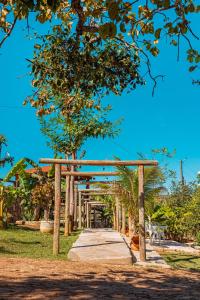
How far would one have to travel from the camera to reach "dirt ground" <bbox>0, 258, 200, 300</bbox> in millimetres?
5469

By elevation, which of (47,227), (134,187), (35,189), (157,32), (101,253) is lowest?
(101,253)

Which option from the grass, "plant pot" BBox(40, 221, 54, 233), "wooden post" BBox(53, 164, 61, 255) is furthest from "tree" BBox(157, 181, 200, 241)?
"wooden post" BBox(53, 164, 61, 255)

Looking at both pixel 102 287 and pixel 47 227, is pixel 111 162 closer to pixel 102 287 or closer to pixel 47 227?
pixel 102 287

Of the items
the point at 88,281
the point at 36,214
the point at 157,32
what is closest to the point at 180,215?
the point at 36,214

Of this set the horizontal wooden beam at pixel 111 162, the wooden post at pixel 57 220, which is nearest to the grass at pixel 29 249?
the wooden post at pixel 57 220

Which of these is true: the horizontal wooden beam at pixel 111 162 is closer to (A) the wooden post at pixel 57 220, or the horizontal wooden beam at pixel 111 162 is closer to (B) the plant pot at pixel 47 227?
(A) the wooden post at pixel 57 220

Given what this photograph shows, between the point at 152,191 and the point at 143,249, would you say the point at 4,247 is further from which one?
the point at 152,191

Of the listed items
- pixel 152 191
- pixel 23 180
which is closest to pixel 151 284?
pixel 152 191

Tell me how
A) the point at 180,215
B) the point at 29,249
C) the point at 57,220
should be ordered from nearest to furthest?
the point at 57,220 → the point at 29,249 → the point at 180,215

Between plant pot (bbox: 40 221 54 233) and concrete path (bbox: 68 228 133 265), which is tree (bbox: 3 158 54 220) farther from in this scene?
concrete path (bbox: 68 228 133 265)

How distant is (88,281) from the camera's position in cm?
657

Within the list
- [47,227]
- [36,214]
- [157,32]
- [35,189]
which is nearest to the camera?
[157,32]

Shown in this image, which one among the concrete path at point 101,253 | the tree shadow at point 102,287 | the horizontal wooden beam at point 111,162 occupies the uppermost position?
the horizontal wooden beam at point 111,162

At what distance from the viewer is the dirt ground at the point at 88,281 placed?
5469 mm
